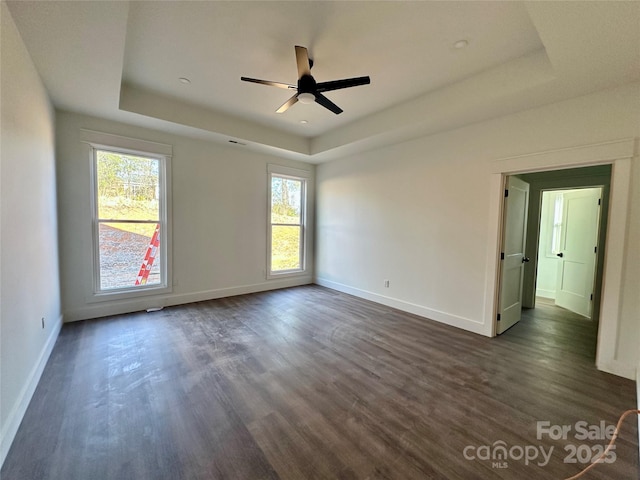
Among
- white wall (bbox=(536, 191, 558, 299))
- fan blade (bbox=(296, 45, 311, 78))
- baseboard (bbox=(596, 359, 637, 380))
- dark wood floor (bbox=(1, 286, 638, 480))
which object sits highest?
fan blade (bbox=(296, 45, 311, 78))

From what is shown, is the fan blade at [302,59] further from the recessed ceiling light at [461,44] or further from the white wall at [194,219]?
the white wall at [194,219]

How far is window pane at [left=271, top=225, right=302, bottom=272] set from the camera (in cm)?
561

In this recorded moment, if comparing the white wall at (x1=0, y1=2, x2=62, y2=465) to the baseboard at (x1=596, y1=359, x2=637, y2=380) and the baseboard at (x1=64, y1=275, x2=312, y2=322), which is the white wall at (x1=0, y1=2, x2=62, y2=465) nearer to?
the baseboard at (x1=64, y1=275, x2=312, y2=322)

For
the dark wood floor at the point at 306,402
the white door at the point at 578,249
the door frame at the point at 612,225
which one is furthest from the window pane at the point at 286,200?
the white door at the point at 578,249

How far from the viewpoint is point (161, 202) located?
13.8ft

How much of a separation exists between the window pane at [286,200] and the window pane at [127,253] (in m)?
2.23

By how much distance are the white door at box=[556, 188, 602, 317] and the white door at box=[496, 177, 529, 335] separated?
4.09 feet

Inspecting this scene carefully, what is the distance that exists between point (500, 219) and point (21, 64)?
4.81 metres

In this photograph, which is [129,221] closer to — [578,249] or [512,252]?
[512,252]

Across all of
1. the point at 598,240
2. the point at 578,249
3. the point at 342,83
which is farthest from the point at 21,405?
Result: the point at 578,249

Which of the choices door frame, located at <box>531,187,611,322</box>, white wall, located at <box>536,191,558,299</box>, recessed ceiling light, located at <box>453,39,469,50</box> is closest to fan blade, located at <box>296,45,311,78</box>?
recessed ceiling light, located at <box>453,39,469,50</box>

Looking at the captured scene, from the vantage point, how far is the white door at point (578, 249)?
4.03 m

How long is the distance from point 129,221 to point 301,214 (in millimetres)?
3218

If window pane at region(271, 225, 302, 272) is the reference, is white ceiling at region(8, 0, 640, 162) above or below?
above
